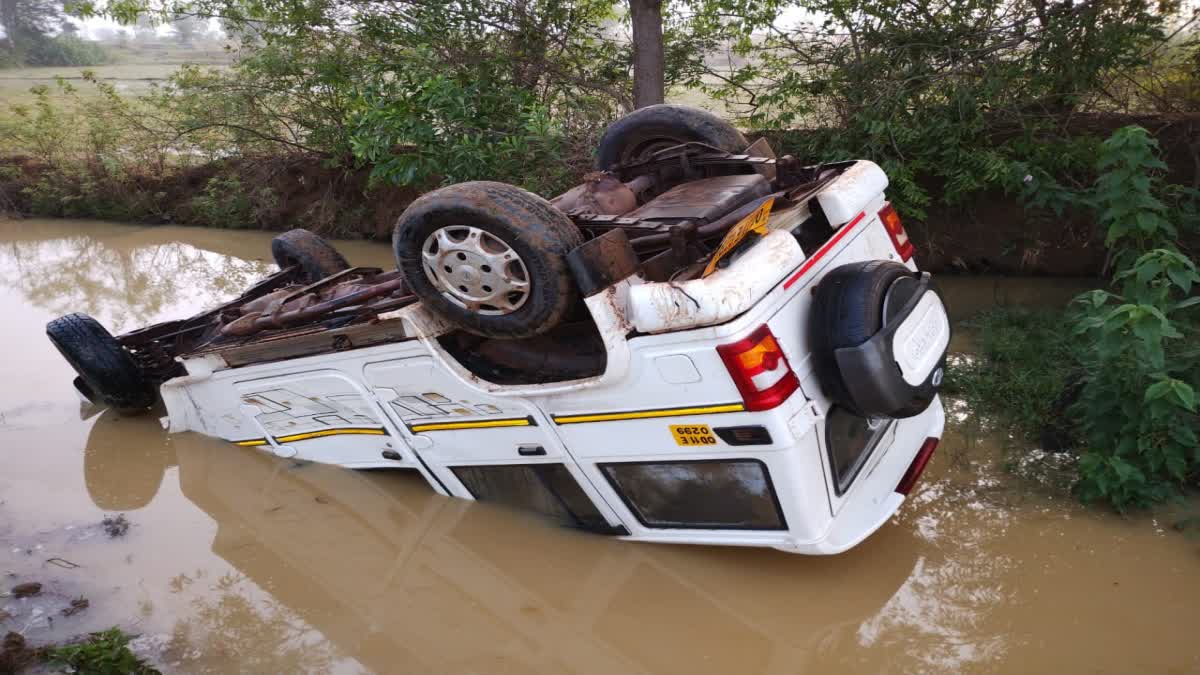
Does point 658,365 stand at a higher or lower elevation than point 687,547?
higher

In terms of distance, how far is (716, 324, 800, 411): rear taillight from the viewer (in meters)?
2.84

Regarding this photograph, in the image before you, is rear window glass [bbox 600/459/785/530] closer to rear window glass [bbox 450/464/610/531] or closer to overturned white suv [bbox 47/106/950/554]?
overturned white suv [bbox 47/106/950/554]

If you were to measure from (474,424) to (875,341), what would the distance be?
1773 millimetres

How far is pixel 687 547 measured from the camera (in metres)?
3.83

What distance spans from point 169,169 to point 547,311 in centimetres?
1133

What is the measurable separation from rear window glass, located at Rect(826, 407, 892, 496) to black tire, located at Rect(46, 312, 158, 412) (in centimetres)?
466

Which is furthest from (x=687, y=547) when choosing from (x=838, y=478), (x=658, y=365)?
(x=658, y=365)

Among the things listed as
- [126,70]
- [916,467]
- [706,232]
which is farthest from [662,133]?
[126,70]

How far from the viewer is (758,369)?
2875mm

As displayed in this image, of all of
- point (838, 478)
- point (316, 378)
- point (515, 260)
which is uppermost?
point (515, 260)

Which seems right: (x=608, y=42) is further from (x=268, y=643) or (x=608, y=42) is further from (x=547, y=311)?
(x=268, y=643)

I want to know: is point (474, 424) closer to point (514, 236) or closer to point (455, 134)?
point (514, 236)

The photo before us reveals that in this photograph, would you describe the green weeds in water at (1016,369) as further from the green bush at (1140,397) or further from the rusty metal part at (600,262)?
the rusty metal part at (600,262)

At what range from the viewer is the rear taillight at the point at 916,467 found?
374 centimetres
